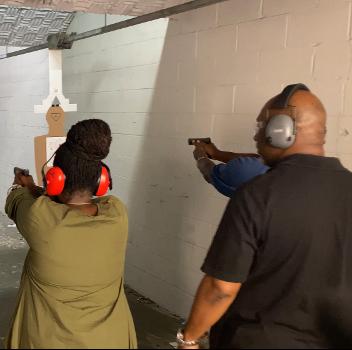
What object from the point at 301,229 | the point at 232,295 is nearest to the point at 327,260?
the point at 301,229

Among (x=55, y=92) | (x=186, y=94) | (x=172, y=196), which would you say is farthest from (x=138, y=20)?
(x=172, y=196)

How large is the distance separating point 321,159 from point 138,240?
2461mm

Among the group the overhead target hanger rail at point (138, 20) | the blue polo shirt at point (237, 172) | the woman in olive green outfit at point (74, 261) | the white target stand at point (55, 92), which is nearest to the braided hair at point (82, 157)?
the woman in olive green outfit at point (74, 261)

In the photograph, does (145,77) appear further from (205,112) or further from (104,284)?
(104,284)

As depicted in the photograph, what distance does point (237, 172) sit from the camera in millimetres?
1942

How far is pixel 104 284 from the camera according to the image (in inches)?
65.5

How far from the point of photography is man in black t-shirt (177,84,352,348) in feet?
4.27

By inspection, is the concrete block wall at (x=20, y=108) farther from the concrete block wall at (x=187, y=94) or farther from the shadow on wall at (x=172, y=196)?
the shadow on wall at (x=172, y=196)

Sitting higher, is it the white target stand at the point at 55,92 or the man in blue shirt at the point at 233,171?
the white target stand at the point at 55,92

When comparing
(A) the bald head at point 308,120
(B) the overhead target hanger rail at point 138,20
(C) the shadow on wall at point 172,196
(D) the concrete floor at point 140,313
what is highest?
(B) the overhead target hanger rail at point 138,20

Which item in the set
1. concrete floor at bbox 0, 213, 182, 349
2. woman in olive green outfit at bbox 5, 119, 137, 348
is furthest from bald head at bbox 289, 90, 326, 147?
concrete floor at bbox 0, 213, 182, 349

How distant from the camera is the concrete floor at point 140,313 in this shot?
115 inches

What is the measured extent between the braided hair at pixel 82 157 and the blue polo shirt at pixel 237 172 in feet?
1.80

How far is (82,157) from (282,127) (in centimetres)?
74
